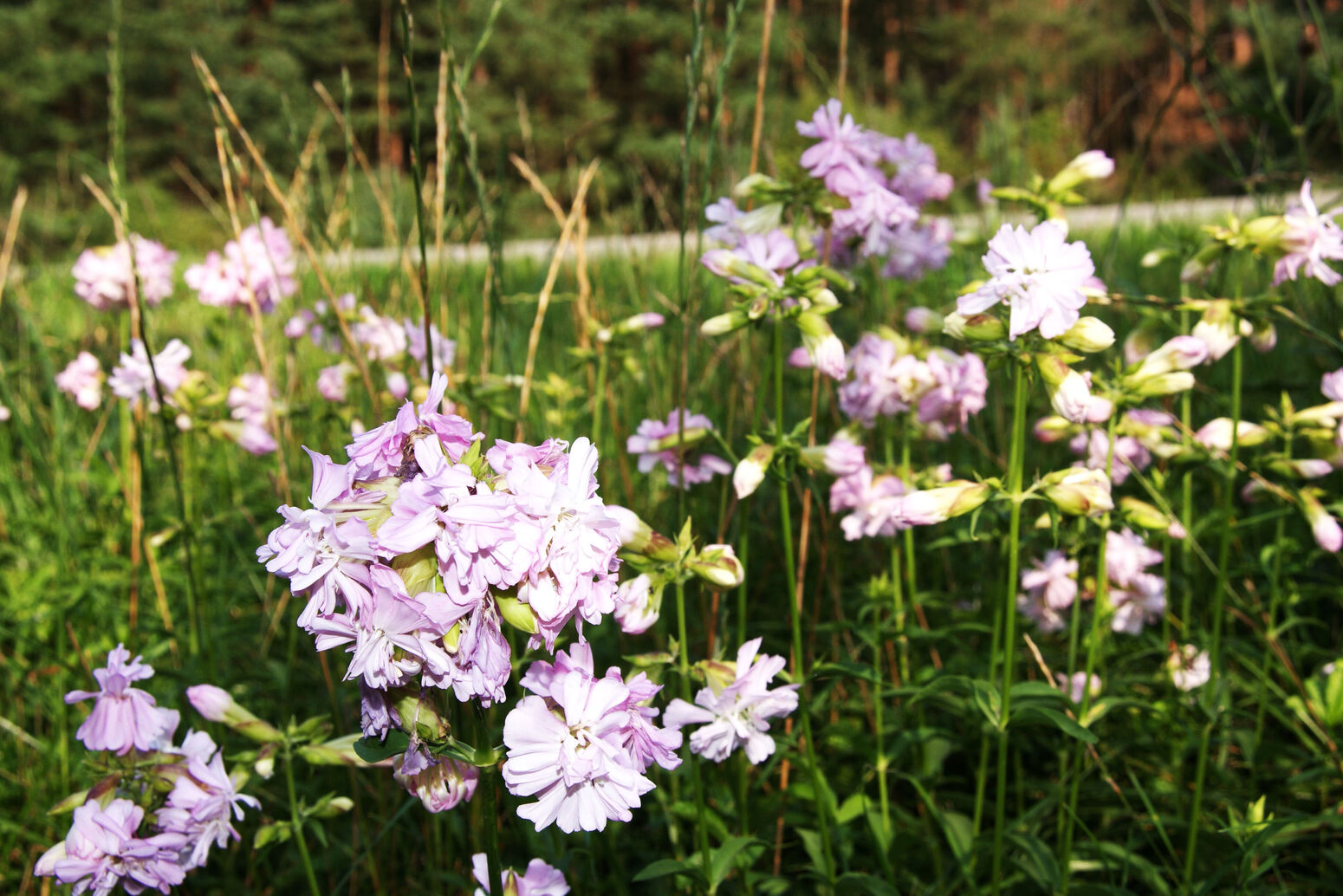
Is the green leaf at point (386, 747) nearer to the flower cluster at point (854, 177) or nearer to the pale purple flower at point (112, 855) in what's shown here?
the pale purple flower at point (112, 855)

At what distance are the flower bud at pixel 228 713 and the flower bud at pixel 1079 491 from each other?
0.89 m

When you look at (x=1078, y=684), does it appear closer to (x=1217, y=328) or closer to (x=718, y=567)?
(x=1217, y=328)

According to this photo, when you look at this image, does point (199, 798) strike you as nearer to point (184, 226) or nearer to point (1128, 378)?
point (1128, 378)

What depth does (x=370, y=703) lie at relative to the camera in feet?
2.49

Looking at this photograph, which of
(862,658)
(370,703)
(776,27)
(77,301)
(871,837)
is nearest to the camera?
(370,703)

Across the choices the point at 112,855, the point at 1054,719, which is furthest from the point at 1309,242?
the point at 112,855

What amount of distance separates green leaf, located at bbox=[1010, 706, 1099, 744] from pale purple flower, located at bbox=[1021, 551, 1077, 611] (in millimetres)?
457

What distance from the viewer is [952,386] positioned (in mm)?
1457

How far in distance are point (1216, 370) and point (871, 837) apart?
1844 mm

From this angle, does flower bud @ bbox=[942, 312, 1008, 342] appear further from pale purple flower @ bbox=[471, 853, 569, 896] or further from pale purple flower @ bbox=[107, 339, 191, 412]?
pale purple flower @ bbox=[107, 339, 191, 412]

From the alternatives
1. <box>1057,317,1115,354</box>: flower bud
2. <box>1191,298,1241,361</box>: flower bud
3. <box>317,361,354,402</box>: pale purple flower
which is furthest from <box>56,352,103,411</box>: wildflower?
<box>1191,298,1241,361</box>: flower bud

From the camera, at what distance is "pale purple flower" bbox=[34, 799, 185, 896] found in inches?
37.6

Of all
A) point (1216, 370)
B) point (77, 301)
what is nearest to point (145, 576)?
point (1216, 370)

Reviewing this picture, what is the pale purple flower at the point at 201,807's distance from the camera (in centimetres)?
99
